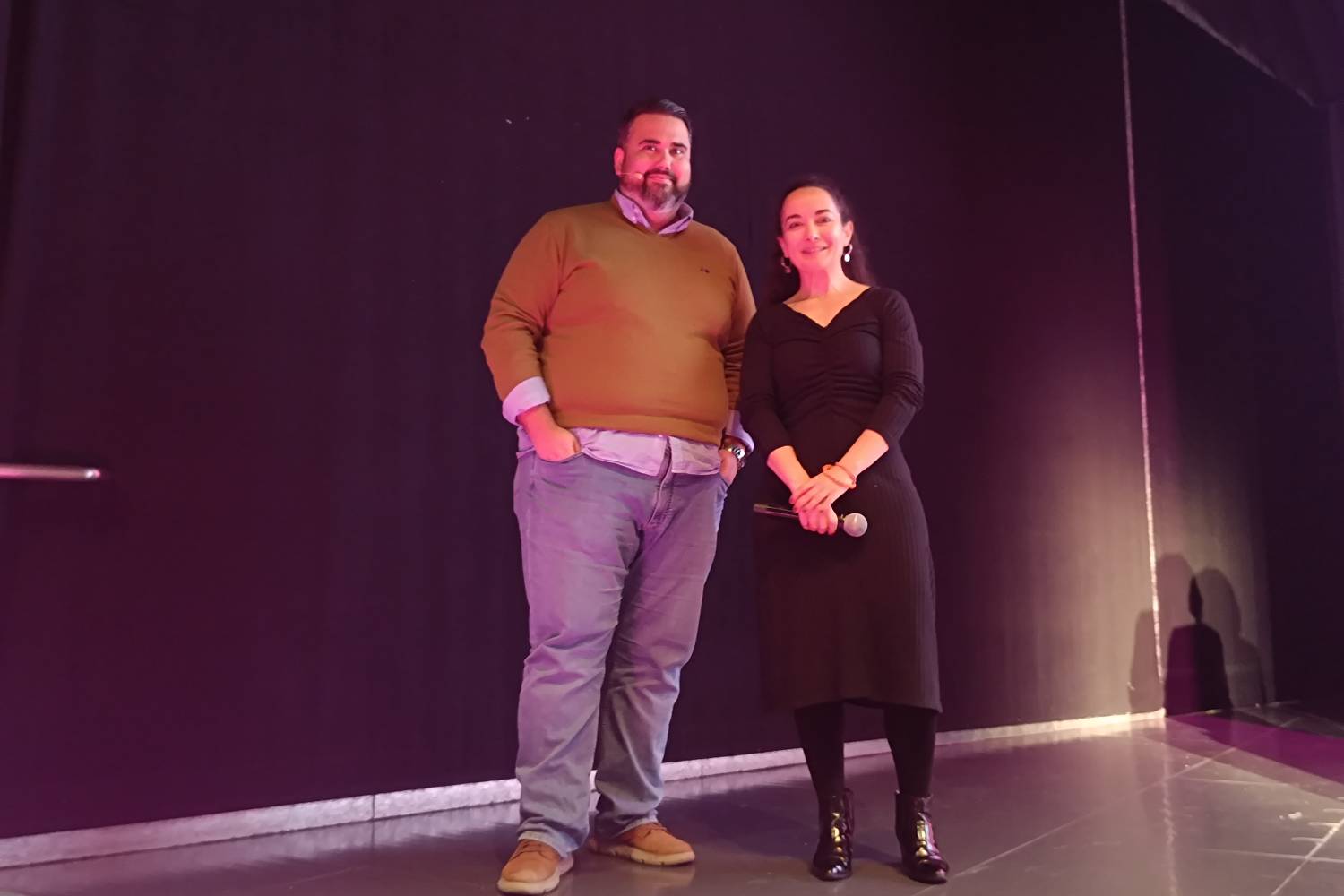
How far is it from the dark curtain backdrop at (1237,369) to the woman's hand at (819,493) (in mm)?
3137

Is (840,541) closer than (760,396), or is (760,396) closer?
(840,541)

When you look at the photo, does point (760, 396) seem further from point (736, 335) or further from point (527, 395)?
point (527, 395)

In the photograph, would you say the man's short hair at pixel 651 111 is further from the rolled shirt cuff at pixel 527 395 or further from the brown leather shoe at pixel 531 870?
the brown leather shoe at pixel 531 870

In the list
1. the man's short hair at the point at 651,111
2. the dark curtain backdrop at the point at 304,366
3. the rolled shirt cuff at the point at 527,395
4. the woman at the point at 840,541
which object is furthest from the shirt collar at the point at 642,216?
the dark curtain backdrop at the point at 304,366

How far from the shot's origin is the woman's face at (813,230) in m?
1.95

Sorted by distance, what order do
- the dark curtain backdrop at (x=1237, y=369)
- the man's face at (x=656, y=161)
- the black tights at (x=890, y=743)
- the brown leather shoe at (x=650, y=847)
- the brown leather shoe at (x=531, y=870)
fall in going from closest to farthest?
the brown leather shoe at (x=531, y=870) → the black tights at (x=890, y=743) → the brown leather shoe at (x=650, y=847) → the man's face at (x=656, y=161) → the dark curtain backdrop at (x=1237, y=369)

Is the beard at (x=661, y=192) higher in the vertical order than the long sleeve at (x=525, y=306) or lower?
higher

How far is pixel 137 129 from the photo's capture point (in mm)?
2189

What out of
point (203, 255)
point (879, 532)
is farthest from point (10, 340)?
point (879, 532)

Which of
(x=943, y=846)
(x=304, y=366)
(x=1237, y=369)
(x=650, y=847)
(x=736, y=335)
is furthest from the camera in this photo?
(x=1237, y=369)

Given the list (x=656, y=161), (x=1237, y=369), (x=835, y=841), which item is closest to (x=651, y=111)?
(x=656, y=161)

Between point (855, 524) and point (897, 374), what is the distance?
0.30 metres

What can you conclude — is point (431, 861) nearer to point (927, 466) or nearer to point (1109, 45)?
Answer: point (927, 466)

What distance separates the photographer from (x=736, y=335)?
213cm
